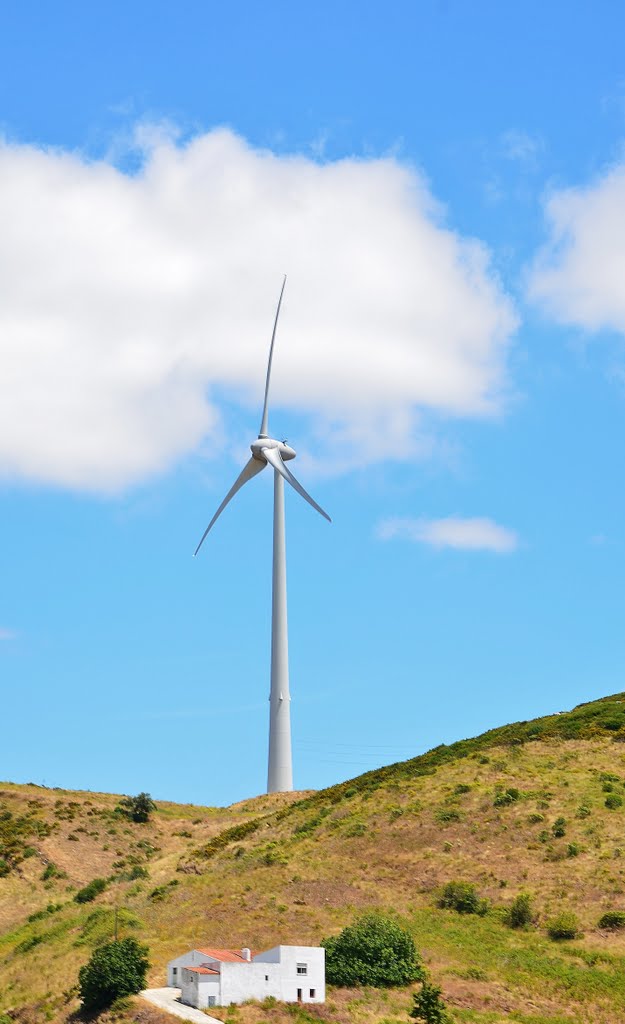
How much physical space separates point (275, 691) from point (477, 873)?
119 feet

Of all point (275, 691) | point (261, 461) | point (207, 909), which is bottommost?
point (207, 909)

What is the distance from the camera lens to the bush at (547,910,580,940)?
264ft

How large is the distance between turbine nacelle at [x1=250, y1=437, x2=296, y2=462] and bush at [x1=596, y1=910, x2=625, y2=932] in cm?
5949

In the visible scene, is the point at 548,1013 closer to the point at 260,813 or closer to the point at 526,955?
the point at 526,955

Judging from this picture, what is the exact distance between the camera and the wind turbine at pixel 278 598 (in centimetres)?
12306

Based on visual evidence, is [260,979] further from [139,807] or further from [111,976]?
[139,807]

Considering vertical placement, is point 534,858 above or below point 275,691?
below

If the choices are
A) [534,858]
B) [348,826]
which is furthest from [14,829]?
[534,858]

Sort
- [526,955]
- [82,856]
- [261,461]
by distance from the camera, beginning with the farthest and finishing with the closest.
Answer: [261,461] < [82,856] < [526,955]

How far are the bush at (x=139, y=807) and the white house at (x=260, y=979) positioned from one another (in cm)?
6252

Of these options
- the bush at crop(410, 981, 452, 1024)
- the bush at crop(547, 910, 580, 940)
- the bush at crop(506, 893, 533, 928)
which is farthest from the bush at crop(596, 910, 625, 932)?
the bush at crop(410, 981, 452, 1024)

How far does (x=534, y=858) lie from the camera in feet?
300

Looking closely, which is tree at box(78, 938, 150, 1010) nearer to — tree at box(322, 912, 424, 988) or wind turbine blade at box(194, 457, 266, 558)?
tree at box(322, 912, 424, 988)

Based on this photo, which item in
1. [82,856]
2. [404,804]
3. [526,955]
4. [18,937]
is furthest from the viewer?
[82,856]
